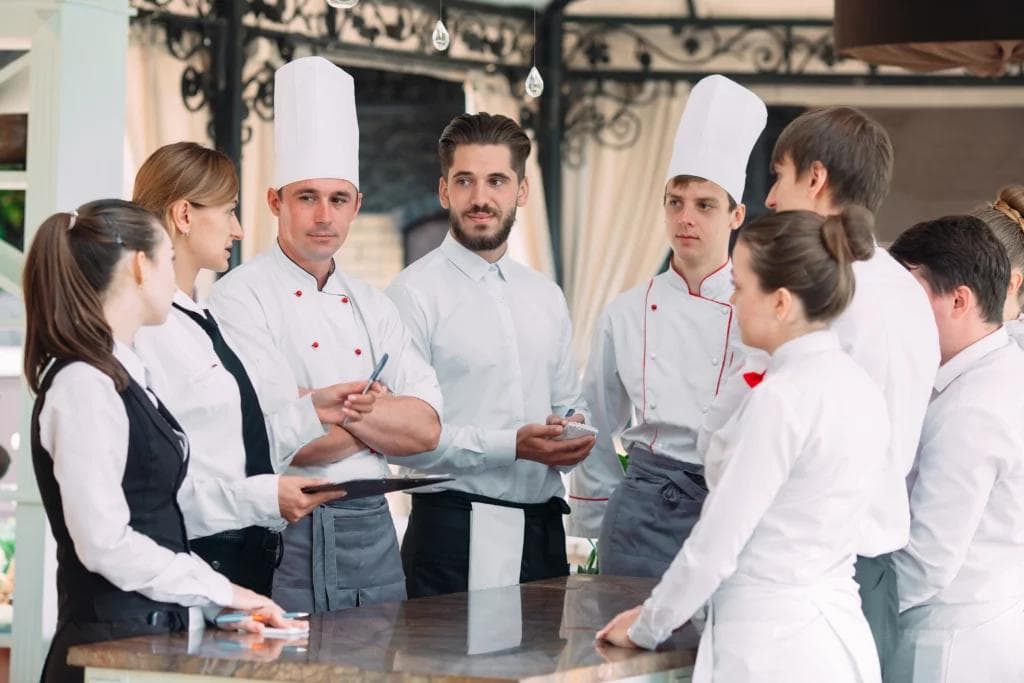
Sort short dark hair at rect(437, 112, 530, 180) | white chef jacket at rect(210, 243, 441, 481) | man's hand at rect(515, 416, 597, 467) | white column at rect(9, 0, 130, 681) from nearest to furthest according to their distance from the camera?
white chef jacket at rect(210, 243, 441, 481) < white column at rect(9, 0, 130, 681) < man's hand at rect(515, 416, 597, 467) < short dark hair at rect(437, 112, 530, 180)

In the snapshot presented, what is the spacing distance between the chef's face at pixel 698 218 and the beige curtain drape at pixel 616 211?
3677 mm

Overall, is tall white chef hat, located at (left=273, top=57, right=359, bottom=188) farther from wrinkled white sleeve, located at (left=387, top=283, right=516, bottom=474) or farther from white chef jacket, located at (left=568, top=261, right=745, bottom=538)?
white chef jacket, located at (left=568, top=261, right=745, bottom=538)

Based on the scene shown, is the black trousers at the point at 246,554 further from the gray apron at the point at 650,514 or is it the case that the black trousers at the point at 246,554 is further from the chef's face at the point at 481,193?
the chef's face at the point at 481,193

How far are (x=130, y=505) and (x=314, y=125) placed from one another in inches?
50.8

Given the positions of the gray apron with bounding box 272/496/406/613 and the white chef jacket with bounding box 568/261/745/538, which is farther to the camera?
the white chef jacket with bounding box 568/261/745/538

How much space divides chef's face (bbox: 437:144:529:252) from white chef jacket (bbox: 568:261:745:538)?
332mm

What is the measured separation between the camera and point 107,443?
2322mm

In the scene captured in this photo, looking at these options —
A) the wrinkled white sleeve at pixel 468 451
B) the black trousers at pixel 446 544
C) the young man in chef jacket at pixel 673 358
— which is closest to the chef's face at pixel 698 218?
the young man in chef jacket at pixel 673 358

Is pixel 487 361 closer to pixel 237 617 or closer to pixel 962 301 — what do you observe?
pixel 962 301

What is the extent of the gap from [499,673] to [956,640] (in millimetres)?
1045

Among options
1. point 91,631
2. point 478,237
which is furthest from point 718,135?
point 91,631

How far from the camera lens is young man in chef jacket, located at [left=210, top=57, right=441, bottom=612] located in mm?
3195

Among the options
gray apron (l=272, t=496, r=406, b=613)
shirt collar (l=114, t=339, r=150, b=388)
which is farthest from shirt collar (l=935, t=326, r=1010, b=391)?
shirt collar (l=114, t=339, r=150, b=388)

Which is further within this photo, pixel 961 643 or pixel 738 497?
pixel 961 643
